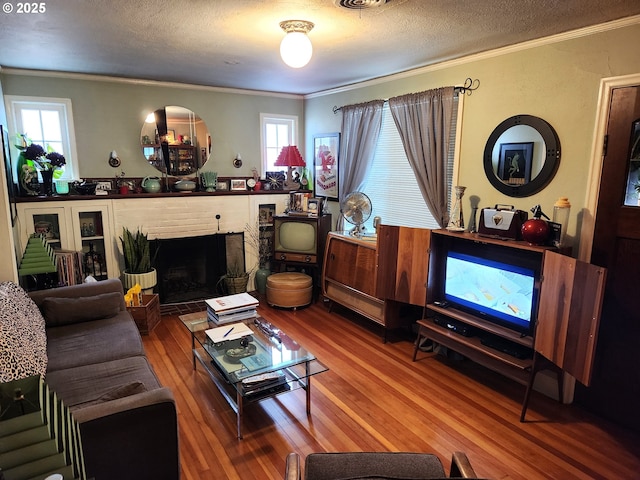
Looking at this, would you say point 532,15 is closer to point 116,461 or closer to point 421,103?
point 421,103

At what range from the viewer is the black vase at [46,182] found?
368cm

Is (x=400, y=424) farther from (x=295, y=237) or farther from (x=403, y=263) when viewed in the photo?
(x=295, y=237)

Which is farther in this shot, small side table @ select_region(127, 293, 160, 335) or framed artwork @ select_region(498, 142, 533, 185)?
small side table @ select_region(127, 293, 160, 335)

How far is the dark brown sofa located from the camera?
1.54 m

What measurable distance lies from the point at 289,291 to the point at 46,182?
2531 millimetres

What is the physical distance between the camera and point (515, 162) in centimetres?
284

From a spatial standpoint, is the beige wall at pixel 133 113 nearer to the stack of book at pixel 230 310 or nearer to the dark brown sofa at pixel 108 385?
the dark brown sofa at pixel 108 385

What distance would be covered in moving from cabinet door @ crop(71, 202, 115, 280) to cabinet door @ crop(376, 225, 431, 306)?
272 centimetres

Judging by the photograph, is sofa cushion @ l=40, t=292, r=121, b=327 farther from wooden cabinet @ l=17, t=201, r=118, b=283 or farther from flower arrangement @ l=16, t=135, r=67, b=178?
flower arrangement @ l=16, t=135, r=67, b=178

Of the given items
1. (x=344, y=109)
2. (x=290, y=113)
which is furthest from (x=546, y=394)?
(x=290, y=113)

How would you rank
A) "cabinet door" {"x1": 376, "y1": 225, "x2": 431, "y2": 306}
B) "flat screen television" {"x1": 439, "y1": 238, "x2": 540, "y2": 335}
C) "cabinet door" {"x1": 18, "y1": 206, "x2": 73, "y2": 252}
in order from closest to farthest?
"flat screen television" {"x1": 439, "y1": 238, "x2": 540, "y2": 335} < "cabinet door" {"x1": 376, "y1": 225, "x2": 431, "y2": 306} < "cabinet door" {"x1": 18, "y1": 206, "x2": 73, "y2": 252}

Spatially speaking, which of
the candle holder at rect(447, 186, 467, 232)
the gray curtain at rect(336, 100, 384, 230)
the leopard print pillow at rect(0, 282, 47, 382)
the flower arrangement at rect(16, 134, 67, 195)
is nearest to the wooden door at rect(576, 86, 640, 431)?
the candle holder at rect(447, 186, 467, 232)

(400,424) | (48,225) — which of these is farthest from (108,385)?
(48,225)

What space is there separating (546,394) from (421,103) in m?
2.46
